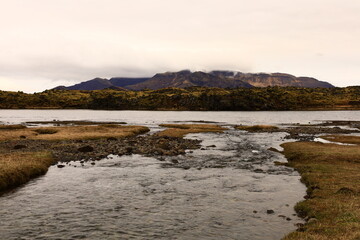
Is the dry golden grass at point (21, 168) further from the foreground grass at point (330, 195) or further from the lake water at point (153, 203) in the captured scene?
the foreground grass at point (330, 195)

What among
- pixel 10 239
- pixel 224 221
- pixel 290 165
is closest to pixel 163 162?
pixel 290 165

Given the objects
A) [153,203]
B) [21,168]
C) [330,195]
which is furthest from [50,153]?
[330,195]

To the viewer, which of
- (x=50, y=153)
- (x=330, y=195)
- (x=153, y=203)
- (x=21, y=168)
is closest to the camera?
(x=153, y=203)

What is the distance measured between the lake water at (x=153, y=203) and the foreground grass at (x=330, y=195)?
4.50ft

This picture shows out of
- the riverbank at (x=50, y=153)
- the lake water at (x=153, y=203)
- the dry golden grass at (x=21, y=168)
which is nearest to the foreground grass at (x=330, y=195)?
the lake water at (x=153, y=203)

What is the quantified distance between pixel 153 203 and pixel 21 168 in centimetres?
1782

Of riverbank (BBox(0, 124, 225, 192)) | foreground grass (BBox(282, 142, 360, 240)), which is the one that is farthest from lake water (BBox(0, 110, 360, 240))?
riverbank (BBox(0, 124, 225, 192))

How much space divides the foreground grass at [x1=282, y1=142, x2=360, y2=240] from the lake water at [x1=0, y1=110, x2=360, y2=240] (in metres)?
1.37

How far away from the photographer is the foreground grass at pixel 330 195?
1775 cm

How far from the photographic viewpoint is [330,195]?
2553cm

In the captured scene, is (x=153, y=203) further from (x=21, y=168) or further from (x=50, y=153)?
(x=50, y=153)

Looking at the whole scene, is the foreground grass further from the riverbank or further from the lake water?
the riverbank

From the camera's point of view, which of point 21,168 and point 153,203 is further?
point 21,168

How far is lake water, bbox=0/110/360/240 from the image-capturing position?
1959 cm
